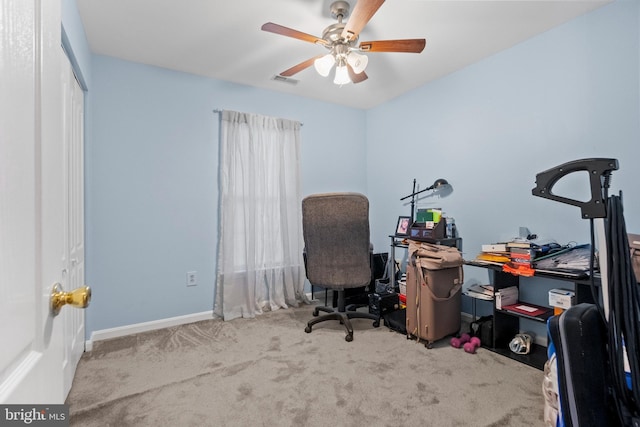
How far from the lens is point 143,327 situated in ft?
9.29

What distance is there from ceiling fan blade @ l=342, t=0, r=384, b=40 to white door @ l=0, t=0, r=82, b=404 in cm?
145

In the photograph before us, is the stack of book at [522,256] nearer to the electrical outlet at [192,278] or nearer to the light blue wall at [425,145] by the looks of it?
the light blue wall at [425,145]

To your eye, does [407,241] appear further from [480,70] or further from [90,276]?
[90,276]

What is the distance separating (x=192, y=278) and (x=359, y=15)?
271 cm

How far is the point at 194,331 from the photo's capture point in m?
2.84

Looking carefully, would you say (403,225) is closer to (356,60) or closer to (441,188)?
(441,188)

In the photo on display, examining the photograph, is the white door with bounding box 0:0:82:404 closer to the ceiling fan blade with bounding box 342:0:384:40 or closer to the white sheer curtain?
the ceiling fan blade with bounding box 342:0:384:40

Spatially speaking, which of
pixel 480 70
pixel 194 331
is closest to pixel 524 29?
pixel 480 70

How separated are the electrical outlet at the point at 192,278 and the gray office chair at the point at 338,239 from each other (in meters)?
1.27

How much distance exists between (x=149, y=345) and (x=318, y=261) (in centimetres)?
157

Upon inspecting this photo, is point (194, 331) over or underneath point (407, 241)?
underneath

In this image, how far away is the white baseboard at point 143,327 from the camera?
264 centimetres

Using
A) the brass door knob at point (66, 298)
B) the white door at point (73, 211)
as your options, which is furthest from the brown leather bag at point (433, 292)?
the white door at point (73, 211)

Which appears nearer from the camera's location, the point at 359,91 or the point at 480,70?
the point at 480,70
